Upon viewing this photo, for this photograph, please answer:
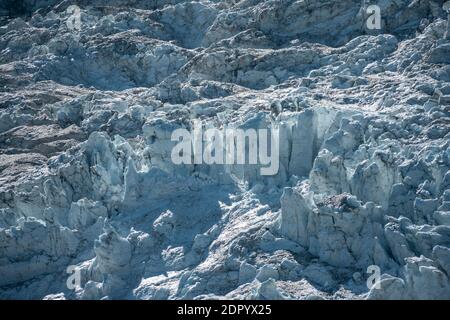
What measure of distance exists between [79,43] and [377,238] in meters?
16.2

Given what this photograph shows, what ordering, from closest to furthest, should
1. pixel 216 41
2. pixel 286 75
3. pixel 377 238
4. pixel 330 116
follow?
pixel 377 238
pixel 330 116
pixel 286 75
pixel 216 41

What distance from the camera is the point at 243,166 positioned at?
730 inches

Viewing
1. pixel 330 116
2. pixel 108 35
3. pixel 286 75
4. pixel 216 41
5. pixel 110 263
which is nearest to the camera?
pixel 110 263

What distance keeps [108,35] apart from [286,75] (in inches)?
329

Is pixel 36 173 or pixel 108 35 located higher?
pixel 108 35

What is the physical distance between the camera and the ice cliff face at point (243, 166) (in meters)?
15.4

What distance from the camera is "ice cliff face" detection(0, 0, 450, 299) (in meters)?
15.4

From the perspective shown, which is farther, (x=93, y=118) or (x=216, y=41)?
(x=216, y=41)

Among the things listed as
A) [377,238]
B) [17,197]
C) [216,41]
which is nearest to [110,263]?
[17,197]
